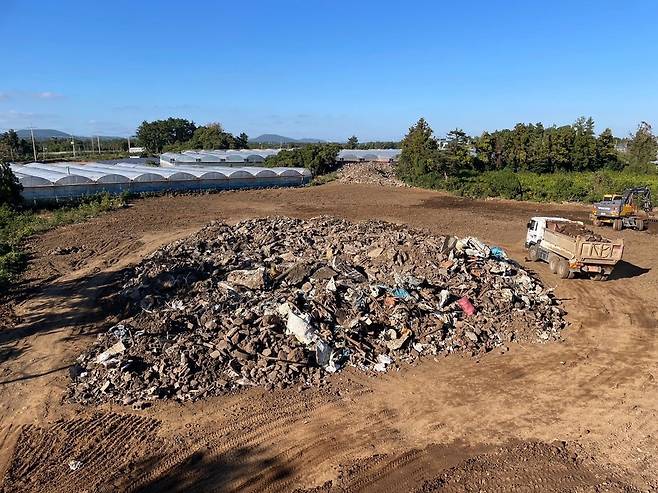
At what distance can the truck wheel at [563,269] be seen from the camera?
1698 centimetres

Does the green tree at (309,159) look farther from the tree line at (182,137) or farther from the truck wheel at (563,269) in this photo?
the truck wheel at (563,269)

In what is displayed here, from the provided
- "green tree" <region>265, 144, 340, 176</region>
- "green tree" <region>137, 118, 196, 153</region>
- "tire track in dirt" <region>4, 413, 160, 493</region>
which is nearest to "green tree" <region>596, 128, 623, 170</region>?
"green tree" <region>265, 144, 340, 176</region>

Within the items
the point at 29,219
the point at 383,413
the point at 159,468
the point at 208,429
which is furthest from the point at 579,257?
the point at 29,219

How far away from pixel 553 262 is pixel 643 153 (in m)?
33.3

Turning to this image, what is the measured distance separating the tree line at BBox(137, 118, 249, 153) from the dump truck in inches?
2357

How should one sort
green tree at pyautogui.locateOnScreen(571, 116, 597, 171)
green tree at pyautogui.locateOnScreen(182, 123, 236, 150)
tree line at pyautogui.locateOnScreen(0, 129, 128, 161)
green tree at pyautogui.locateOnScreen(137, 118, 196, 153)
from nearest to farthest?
1. green tree at pyautogui.locateOnScreen(571, 116, 597, 171)
2. tree line at pyautogui.locateOnScreen(0, 129, 128, 161)
3. green tree at pyautogui.locateOnScreen(182, 123, 236, 150)
4. green tree at pyautogui.locateOnScreen(137, 118, 196, 153)

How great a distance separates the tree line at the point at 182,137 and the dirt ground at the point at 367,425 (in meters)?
61.3

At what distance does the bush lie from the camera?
26.1 m

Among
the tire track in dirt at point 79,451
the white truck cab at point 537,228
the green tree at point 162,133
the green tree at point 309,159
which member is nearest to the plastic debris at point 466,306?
the white truck cab at point 537,228

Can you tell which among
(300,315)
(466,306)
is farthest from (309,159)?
(300,315)

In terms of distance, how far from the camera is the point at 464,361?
36.4 ft

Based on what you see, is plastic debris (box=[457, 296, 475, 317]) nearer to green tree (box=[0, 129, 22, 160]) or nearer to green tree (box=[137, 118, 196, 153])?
green tree (box=[0, 129, 22, 160])

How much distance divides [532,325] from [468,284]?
2105mm

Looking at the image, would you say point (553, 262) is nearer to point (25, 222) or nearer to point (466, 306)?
point (466, 306)
